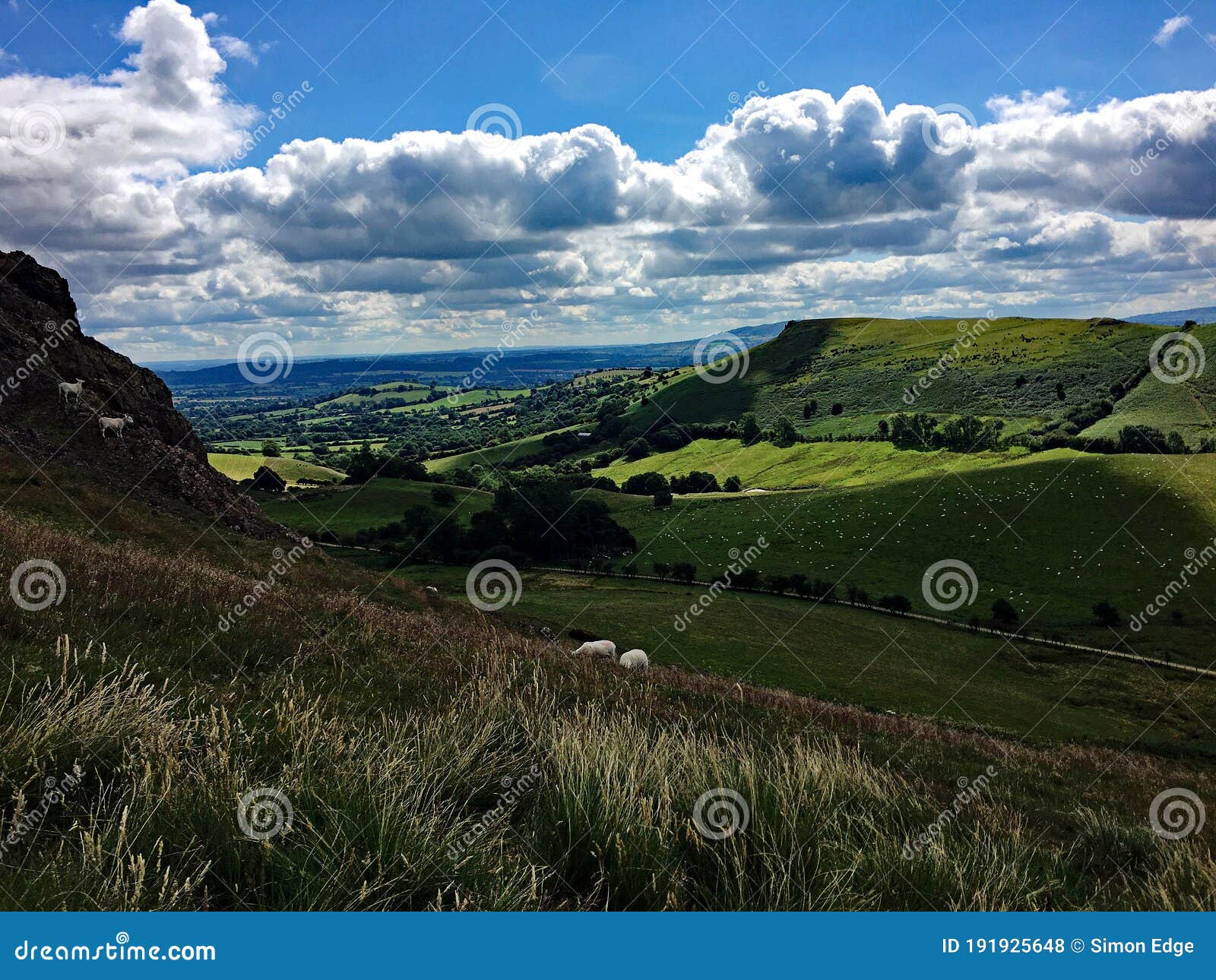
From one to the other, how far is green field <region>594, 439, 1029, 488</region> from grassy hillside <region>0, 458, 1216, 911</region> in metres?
138

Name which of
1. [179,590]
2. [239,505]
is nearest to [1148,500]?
[239,505]

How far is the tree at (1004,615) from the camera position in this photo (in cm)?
7625

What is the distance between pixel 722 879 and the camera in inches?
185

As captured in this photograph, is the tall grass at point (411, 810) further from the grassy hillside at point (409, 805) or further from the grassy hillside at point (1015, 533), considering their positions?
the grassy hillside at point (1015, 533)

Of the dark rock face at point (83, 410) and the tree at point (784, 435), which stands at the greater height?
the tree at point (784, 435)

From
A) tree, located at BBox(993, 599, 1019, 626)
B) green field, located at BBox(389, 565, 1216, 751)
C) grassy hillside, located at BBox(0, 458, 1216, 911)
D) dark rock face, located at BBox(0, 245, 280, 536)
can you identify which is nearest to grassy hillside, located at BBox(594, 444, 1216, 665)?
tree, located at BBox(993, 599, 1019, 626)

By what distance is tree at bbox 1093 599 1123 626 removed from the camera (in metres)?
76.9

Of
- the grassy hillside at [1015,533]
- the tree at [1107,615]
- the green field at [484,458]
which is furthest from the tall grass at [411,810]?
the green field at [484,458]

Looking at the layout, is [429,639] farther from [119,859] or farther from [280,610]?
[119,859]

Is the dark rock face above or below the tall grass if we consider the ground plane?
above

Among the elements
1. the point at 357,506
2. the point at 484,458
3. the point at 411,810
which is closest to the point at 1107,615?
the point at 411,810

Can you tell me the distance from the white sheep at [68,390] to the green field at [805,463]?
13096 cm

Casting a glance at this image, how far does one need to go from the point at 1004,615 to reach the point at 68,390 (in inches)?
3358

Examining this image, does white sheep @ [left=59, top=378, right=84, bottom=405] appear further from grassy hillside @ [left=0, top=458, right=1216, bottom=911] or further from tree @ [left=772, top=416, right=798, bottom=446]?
tree @ [left=772, top=416, right=798, bottom=446]
